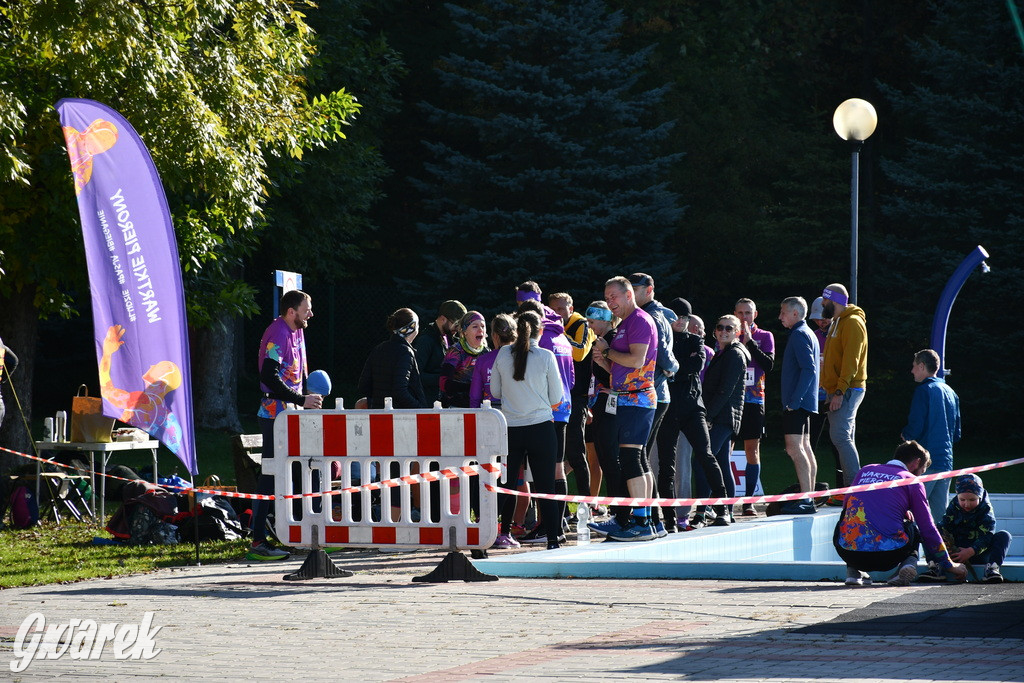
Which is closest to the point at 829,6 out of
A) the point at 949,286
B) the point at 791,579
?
the point at 949,286

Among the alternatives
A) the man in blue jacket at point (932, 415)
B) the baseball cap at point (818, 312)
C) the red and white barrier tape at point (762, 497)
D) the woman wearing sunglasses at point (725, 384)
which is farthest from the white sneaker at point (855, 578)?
the baseball cap at point (818, 312)

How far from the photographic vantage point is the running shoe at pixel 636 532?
11727 millimetres

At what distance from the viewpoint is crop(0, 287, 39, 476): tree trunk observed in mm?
18250

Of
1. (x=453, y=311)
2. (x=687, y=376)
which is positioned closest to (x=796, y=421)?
(x=687, y=376)

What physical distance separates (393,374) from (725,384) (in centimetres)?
318

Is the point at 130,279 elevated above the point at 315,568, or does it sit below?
above

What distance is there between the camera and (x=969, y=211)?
28828mm

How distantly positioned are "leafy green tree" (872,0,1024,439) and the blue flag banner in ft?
65.6

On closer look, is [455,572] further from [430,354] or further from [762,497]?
[430,354]

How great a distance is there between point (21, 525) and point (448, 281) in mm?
18232

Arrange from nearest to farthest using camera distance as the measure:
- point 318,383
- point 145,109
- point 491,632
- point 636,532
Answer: point 491,632, point 636,532, point 318,383, point 145,109

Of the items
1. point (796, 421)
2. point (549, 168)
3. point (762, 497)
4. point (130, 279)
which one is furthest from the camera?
point (549, 168)

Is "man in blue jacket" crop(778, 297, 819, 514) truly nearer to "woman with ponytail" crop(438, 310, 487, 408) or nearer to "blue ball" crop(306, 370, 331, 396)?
"woman with ponytail" crop(438, 310, 487, 408)

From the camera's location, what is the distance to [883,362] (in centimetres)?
3031
